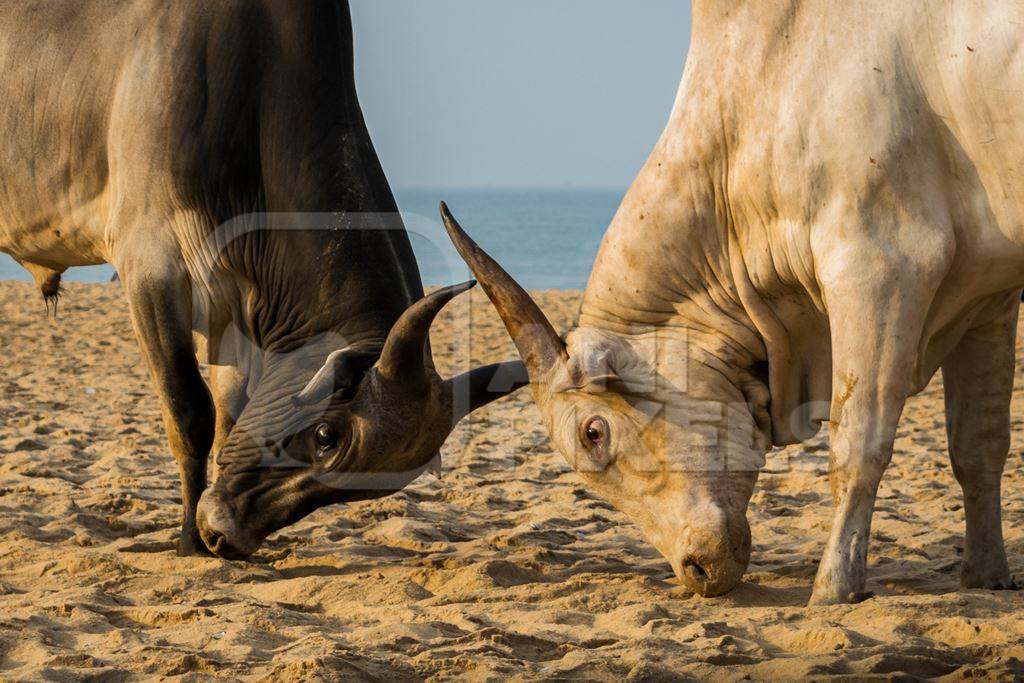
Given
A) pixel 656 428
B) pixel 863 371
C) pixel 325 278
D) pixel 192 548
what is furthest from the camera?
pixel 325 278

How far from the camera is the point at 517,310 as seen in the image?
5.39 meters

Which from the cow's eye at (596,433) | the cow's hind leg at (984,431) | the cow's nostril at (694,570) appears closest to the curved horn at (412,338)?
the cow's eye at (596,433)

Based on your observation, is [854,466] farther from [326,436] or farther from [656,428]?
[326,436]

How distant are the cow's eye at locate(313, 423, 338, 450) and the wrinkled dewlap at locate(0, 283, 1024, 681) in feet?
1.70

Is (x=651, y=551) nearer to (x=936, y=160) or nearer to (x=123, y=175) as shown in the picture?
(x=936, y=160)

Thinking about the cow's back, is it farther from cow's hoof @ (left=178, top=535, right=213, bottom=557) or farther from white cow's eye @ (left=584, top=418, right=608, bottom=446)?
white cow's eye @ (left=584, top=418, right=608, bottom=446)

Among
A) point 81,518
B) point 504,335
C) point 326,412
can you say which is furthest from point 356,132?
point 504,335

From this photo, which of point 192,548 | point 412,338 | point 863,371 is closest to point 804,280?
point 863,371

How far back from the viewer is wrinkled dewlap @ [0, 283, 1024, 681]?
4375mm

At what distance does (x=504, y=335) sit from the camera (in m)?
13.9

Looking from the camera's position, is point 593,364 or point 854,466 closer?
point 854,466

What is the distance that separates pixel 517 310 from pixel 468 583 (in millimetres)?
1137

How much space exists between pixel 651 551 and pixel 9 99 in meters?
3.90

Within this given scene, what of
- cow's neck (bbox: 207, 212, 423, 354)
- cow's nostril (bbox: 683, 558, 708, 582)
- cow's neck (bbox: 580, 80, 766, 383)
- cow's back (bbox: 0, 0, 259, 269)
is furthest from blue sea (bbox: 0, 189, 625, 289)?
cow's nostril (bbox: 683, 558, 708, 582)
